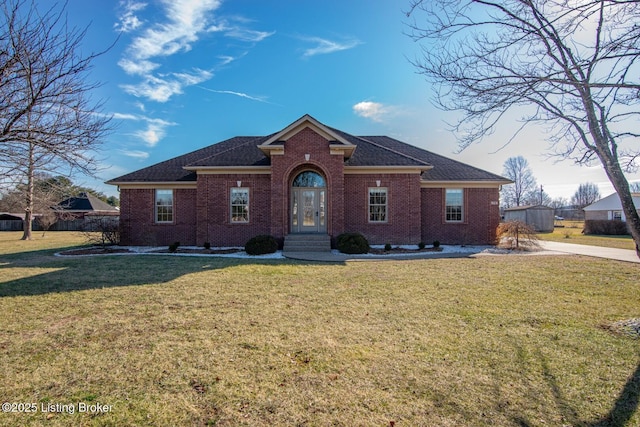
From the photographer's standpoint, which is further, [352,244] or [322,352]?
[352,244]

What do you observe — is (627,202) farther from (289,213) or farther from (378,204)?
(289,213)

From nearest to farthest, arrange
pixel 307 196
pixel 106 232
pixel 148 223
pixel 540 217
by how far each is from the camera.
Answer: pixel 307 196
pixel 106 232
pixel 148 223
pixel 540 217

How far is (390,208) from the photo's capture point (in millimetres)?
15516

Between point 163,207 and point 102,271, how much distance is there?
7.56m

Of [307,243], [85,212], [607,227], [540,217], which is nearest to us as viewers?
[307,243]

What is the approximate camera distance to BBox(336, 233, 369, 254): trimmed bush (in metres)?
13.3

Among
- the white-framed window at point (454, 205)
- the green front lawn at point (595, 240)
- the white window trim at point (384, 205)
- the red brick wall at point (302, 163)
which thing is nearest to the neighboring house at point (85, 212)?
the red brick wall at point (302, 163)

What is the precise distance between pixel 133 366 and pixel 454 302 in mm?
5560

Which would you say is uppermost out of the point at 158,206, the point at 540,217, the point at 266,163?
the point at 266,163

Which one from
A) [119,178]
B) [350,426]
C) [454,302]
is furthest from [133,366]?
[119,178]

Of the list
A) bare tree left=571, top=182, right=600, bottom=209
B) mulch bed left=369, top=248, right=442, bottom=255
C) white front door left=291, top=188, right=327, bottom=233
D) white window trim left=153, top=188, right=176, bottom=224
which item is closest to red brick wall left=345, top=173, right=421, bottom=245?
mulch bed left=369, top=248, right=442, bottom=255

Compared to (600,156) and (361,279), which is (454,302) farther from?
(600,156)

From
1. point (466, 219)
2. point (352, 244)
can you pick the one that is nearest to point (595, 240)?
point (466, 219)

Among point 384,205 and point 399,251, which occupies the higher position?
point 384,205
